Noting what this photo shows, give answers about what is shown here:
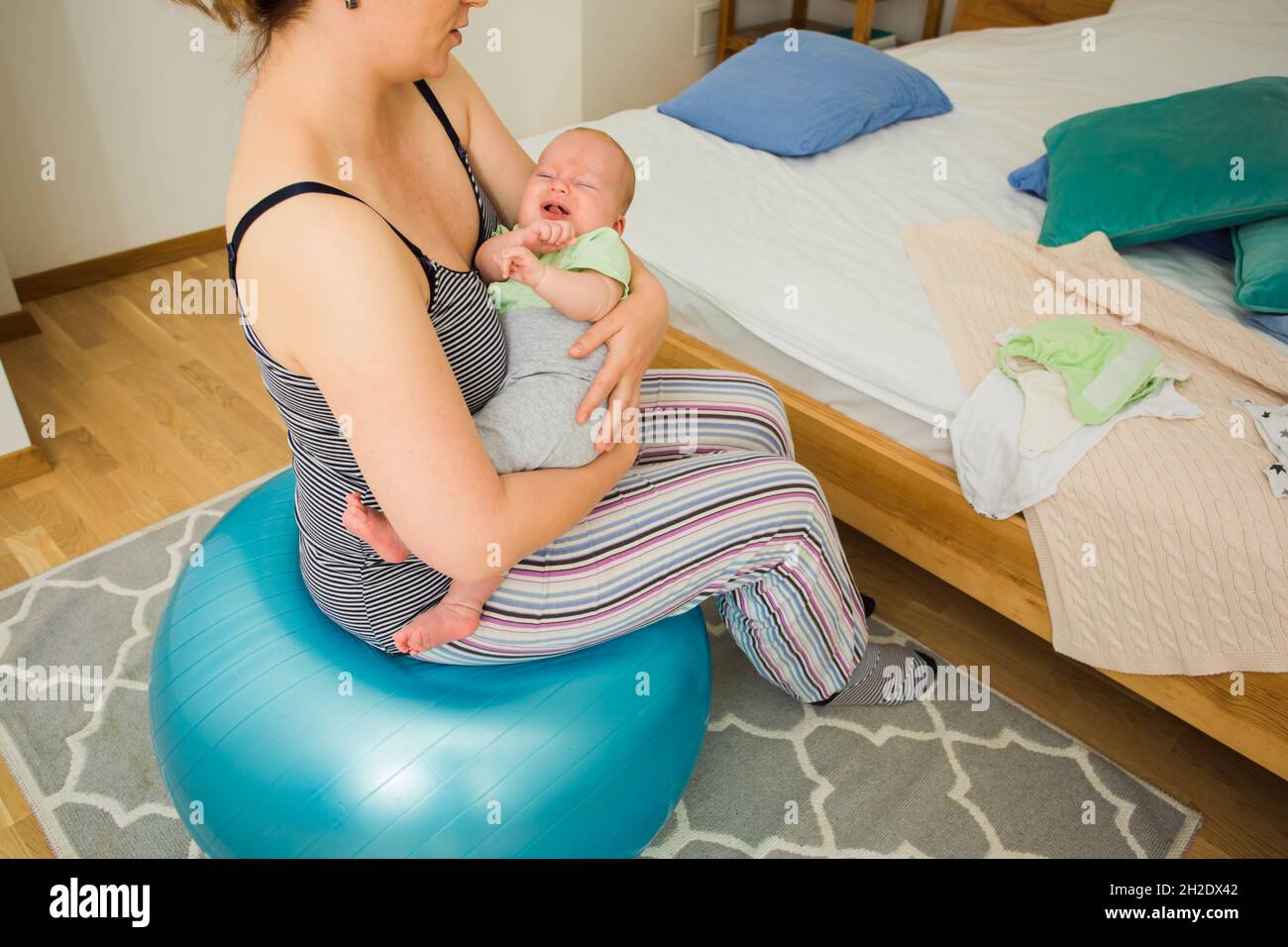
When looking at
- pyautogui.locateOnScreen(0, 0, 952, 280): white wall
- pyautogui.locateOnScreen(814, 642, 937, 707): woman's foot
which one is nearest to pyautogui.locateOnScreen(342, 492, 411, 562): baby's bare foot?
pyautogui.locateOnScreen(814, 642, 937, 707): woman's foot

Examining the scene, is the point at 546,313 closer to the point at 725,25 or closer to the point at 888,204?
the point at 888,204

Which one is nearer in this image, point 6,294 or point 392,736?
point 392,736

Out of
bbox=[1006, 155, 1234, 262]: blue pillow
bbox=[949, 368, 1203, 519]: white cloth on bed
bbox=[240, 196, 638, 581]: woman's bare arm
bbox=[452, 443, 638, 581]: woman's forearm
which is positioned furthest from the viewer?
bbox=[1006, 155, 1234, 262]: blue pillow

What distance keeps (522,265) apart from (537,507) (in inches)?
11.4

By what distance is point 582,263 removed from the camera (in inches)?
46.4

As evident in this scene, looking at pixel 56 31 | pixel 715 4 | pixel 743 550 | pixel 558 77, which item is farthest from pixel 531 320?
pixel 715 4

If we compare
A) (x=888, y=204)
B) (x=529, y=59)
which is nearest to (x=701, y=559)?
(x=888, y=204)

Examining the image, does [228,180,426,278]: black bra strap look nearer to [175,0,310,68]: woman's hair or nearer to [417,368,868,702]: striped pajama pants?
[175,0,310,68]: woman's hair

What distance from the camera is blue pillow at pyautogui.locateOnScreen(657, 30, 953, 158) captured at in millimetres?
2148

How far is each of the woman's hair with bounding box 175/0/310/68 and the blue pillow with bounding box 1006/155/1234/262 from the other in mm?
1603

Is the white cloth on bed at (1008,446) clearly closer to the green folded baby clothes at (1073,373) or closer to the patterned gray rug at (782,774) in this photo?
the green folded baby clothes at (1073,373)

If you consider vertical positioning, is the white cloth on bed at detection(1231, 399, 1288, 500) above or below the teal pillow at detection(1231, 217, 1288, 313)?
below

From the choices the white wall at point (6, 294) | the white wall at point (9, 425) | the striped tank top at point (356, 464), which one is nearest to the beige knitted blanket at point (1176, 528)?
the striped tank top at point (356, 464)
